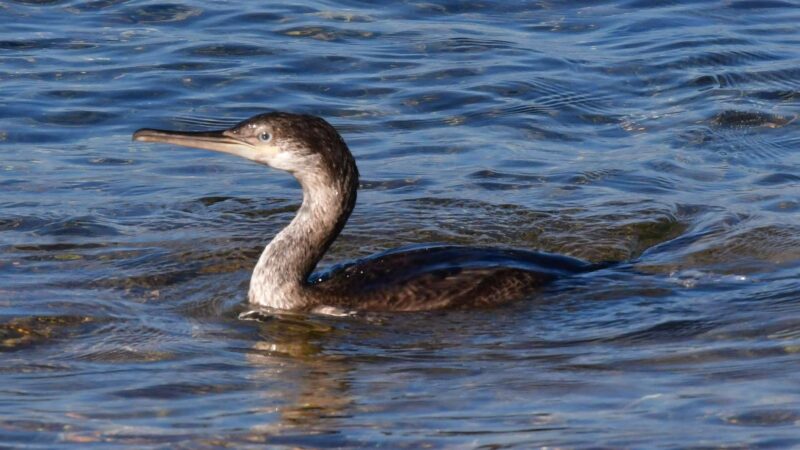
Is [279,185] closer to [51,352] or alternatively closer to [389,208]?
[389,208]

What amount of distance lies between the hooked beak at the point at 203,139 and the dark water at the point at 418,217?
81 cm

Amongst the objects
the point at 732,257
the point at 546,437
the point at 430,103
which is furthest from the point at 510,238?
the point at 546,437

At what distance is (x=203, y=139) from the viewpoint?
8.82 meters

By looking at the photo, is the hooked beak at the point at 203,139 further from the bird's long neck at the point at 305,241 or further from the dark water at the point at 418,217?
the dark water at the point at 418,217

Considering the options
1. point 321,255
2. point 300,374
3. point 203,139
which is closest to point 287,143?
point 203,139

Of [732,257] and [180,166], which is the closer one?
[732,257]

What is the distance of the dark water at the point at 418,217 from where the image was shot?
270 inches

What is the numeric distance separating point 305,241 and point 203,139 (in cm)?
78

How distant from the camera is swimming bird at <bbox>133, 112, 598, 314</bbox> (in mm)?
8711

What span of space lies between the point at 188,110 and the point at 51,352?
5190 mm

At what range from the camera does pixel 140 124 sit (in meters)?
12.3

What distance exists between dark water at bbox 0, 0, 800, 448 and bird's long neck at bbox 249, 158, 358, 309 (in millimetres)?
209

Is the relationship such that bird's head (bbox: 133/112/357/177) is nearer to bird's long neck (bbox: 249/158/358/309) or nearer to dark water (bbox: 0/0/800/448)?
bird's long neck (bbox: 249/158/358/309)

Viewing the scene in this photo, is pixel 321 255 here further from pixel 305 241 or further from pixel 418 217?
pixel 418 217
